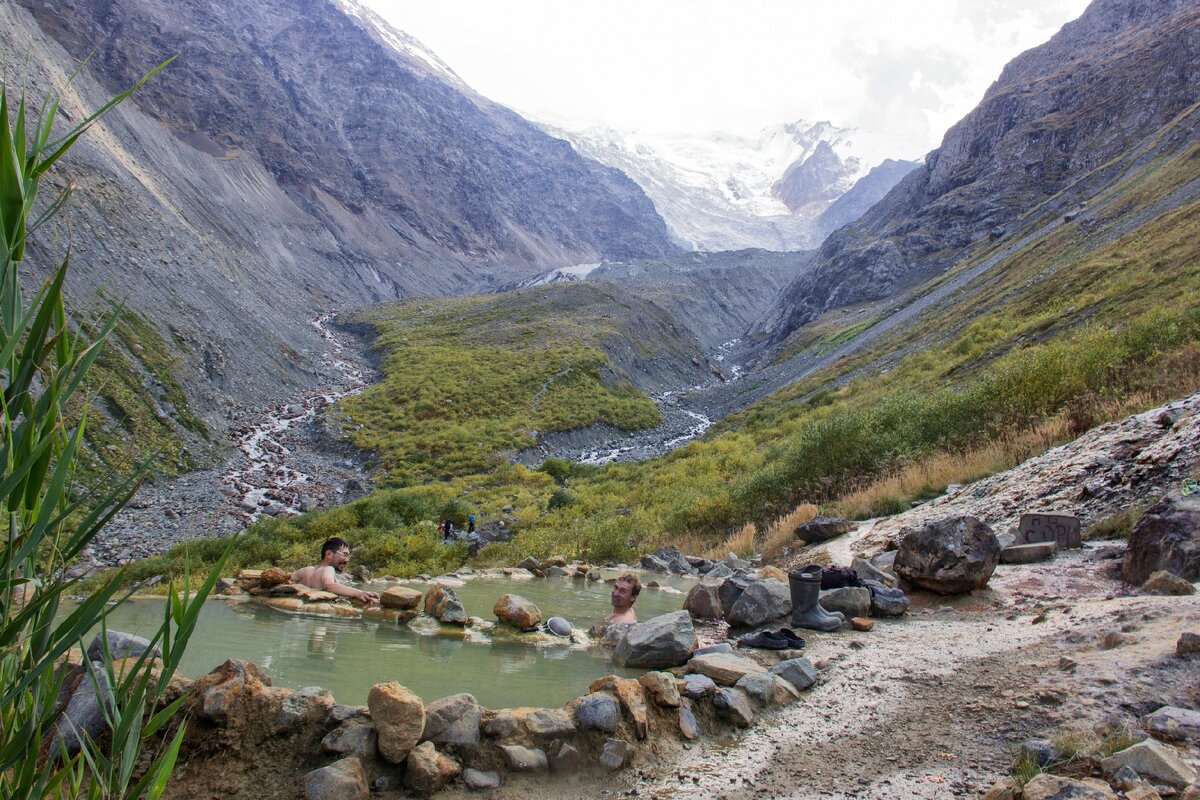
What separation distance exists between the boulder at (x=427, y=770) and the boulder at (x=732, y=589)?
4590mm

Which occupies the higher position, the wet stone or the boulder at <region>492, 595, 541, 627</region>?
the boulder at <region>492, 595, 541, 627</region>

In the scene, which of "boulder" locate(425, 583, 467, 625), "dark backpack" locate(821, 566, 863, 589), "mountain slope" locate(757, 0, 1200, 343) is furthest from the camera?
"mountain slope" locate(757, 0, 1200, 343)

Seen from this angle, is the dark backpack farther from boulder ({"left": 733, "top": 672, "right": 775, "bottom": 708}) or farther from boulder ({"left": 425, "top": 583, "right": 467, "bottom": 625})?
boulder ({"left": 425, "top": 583, "right": 467, "bottom": 625})

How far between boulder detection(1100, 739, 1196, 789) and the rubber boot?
3782 mm

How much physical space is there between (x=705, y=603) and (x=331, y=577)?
14.8 ft

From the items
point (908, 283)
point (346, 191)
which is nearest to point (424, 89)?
point (346, 191)

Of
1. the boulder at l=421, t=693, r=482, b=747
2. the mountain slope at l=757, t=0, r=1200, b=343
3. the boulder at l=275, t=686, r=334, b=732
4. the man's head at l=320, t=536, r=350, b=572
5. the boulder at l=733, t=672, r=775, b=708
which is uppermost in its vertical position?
the mountain slope at l=757, t=0, r=1200, b=343

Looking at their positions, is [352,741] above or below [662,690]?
above

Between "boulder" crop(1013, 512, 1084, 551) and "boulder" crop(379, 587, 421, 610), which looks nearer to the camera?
"boulder" crop(379, 587, 421, 610)

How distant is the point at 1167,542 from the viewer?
20.2ft

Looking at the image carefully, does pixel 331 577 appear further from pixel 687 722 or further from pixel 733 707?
pixel 733 707

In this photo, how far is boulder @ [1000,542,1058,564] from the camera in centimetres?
782

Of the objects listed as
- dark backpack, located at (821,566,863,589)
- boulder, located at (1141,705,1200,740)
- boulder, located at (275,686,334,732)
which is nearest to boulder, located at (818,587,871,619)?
dark backpack, located at (821,566,863,589)

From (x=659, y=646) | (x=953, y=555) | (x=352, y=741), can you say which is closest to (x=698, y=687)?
(x=659, y=646)
